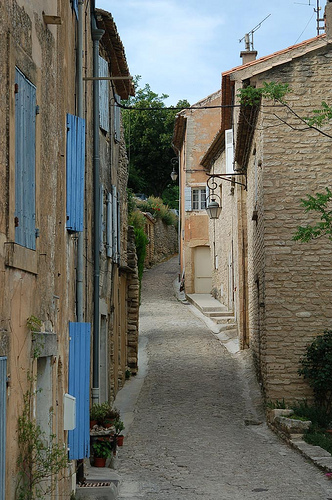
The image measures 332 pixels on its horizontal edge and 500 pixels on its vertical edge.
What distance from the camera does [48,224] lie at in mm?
6797

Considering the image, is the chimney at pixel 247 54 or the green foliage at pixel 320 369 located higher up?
the chimney at pixel 247 54

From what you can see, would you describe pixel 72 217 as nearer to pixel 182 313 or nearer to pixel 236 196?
pixel 236 196

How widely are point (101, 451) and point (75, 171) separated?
415 centimetres

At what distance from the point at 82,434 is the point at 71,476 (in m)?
0.56

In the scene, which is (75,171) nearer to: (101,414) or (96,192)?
(96,192)

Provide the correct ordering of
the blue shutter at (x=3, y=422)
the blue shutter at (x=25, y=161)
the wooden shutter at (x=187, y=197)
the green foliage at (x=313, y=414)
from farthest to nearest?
1. the wooden shutter at (x=187, y=197)
2. the green foliage at (x=313, y=414)
3. the blue shutter at (x=25, y=161)
4. the blue shutter at (x=3, y=422)

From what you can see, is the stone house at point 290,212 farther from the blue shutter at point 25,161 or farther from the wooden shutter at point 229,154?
the blue shutter at point 25,161

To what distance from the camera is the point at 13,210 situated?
5.26m

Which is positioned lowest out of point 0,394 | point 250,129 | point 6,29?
point 0,394

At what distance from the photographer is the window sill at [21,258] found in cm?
516

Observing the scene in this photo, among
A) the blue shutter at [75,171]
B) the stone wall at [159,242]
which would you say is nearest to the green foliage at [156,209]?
the stone wall at [159,242]

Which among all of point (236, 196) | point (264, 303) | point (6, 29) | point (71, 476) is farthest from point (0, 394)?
point (236, 196)

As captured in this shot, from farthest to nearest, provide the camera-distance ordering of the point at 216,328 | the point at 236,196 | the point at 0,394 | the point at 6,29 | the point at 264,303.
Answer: the point at 216,328 → the point at 236,196 → the point at 264,303 → the point at 6,29 → the point at 0,394

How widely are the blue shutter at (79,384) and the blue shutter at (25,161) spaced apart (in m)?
2.52
